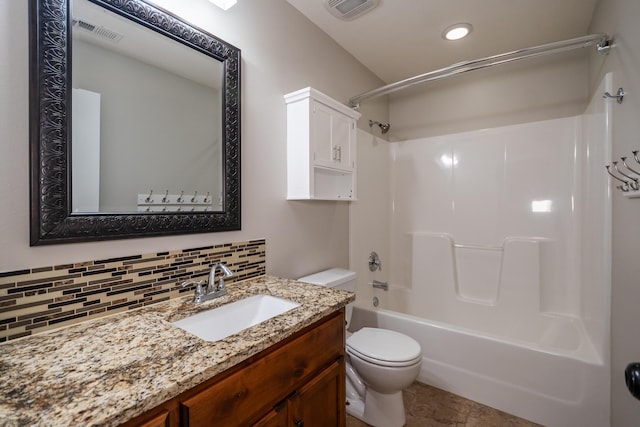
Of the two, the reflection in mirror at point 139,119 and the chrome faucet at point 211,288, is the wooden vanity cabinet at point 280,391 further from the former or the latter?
the reflection in mirror at point 139,119

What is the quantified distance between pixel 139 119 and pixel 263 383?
105cm

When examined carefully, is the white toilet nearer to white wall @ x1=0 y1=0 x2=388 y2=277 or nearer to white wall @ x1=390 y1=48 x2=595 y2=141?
white wall @ x1=0 y1=0 x2=388 y2=277

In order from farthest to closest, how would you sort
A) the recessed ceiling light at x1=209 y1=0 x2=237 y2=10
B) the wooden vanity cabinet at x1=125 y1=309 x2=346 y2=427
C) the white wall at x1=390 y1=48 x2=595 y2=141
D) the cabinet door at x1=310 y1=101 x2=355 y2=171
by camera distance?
the white wall at x1=390 y1=48 x2=595 y2=141 → the cabinet door at x1=310 y1=101 x2=355 y2=171 → the recessed ceiling light at x1=209 y1=0 x2=237 y2=10 → the wooden vanity cabinet at x1=125 y1=309 x2=346 y2=427

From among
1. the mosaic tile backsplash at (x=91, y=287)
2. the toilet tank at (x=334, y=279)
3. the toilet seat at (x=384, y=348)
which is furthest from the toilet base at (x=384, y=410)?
the mosaic tile backsplash at (x=91, y=287)

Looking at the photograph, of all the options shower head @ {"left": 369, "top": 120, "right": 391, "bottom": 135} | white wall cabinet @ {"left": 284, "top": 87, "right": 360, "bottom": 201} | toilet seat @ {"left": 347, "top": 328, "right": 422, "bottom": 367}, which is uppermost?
shower head @ {"left": 369, "top": 120, "right": 391, "bottom": 135}

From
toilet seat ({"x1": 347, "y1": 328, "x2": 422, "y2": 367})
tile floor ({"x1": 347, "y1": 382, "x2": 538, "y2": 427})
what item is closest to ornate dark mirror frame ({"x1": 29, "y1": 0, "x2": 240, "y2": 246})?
toilet seat ({"x1": 347, "y1": 328, "x2": 422, "y2": 367})

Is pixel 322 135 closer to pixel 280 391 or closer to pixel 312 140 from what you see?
pixel 312 140

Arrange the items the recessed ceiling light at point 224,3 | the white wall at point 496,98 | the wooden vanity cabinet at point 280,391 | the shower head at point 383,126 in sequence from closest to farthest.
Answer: the wooden vanity cabinet at point 280,391 < the recessed ceiling light at point 224,3 < the white wall at point 496,98 < the shower head at point 383,126

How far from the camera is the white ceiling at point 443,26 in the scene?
1.79 m

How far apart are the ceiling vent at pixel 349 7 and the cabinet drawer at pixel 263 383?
1.79 m

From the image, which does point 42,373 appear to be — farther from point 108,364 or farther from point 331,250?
point 331,250

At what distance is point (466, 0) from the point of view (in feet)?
5.70

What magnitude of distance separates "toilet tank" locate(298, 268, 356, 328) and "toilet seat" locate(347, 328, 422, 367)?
221 mm

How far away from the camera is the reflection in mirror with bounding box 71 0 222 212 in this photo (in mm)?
974
